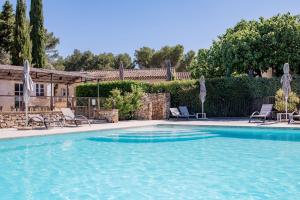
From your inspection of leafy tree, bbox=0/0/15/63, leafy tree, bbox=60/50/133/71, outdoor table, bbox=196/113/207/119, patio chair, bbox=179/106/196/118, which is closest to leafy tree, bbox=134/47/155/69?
leafy tree, bbox=60/50/133/71

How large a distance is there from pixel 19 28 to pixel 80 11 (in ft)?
16.8

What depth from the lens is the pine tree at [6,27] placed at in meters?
31.4

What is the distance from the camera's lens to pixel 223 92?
2409 centimetres

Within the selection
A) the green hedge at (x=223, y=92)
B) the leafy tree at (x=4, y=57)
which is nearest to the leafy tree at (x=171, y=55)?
the leafy tree at (x=4, y=57)

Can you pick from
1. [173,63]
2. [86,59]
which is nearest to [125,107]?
[173,63]

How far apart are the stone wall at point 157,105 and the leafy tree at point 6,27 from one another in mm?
14854

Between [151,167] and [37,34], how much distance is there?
2570 centimetres

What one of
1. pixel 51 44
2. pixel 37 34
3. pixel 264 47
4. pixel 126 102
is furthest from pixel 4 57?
pixel 264 47

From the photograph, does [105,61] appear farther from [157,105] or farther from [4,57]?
[157,105]

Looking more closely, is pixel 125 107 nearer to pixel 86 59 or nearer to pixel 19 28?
pixel 19 28

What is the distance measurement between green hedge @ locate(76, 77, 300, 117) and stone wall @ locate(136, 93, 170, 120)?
3.55 feet

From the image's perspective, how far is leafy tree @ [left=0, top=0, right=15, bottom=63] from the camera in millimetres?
31406

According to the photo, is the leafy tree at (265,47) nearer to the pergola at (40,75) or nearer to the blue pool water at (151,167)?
the pergola at (40,75)

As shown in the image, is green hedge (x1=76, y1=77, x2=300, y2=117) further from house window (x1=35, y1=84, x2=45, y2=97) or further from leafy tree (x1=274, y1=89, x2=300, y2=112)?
house window (x1=35, y1=84, x2=45, y2=97)
